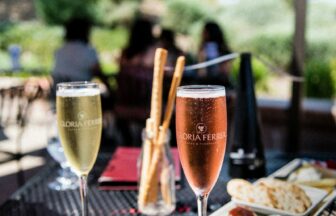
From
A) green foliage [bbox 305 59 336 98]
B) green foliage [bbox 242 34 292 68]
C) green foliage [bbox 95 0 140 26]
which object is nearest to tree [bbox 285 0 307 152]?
green foliage [bbox 305 59 336 98]

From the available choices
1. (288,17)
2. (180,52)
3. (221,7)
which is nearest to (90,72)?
(180,52)

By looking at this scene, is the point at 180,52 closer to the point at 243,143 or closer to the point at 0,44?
the point at 243,143

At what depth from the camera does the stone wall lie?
550 inches

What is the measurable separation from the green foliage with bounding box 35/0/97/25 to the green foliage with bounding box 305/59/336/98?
9.97 m

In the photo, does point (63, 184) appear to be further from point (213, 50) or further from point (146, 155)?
point (213, 50)

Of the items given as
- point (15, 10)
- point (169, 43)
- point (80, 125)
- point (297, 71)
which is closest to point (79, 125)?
point (80, 125)

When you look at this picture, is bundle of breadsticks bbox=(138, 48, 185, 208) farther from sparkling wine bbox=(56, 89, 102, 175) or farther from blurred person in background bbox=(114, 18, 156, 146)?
blurred person in background bbox=(114, 18, 156, 146)

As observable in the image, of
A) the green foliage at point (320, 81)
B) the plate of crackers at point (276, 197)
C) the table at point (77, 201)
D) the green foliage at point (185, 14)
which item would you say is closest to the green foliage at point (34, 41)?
the green foliage at point (185, 14)

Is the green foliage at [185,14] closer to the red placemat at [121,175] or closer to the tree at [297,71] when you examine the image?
the tree at [297,71]

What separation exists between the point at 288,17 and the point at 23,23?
8164 millimetres

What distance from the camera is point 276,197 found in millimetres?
1003

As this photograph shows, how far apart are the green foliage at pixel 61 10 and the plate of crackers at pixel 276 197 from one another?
1431cm

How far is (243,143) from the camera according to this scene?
1289mm

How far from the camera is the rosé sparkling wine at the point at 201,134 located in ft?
2.60
